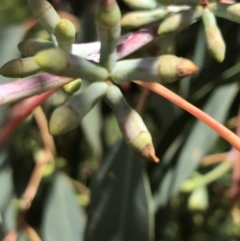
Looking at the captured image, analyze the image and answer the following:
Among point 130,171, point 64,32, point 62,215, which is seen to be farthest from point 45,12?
point 62,215

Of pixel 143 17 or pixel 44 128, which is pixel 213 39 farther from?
pixel 44 128

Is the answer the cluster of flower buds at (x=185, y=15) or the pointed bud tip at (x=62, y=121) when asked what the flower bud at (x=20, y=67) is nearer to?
the pointed bud tip at (x=62, y=121)

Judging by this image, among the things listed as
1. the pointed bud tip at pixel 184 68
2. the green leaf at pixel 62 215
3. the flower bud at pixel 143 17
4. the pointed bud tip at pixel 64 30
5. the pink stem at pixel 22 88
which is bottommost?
the green leaf at pixel 62 215

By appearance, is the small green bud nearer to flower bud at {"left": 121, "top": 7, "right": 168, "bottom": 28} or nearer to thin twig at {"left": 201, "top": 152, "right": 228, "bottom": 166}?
flower bud at {"left": 121, "top": 7, "right": 168, "bottom": 28}

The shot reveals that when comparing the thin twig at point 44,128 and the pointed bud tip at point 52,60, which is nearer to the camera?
the pointed bud tip at point 52,60

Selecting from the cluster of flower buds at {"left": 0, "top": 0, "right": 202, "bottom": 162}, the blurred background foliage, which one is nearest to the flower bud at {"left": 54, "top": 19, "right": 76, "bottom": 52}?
the cluster of flower buds at {"left": 0, "top": 0, "right": 202, "bottom": 162}

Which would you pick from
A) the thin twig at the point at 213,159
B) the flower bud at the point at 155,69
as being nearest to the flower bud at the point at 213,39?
the flower bud at the point at 155,69
